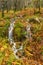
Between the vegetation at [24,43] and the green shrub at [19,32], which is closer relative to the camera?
the vegetation at [24,43]

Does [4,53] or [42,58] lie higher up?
[4,53]

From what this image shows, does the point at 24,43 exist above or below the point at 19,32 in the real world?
below

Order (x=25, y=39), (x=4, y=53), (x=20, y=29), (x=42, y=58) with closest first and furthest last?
(x=4, y=53) → (x=42, y=58) → (x=25, y=39) → (x=20, y=29)

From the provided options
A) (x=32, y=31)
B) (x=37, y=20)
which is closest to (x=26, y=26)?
(x=32, y=31)

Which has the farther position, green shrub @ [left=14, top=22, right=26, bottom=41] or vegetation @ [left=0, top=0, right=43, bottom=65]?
green shrub @ [left=14, top=22, right=26, bottom=41]

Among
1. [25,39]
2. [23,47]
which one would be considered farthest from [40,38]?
[23,47]

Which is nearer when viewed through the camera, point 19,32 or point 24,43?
point 24,43

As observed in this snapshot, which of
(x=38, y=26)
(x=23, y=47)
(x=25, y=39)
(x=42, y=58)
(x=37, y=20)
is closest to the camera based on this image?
(x=42, y=58)

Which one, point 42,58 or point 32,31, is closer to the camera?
point 42,58

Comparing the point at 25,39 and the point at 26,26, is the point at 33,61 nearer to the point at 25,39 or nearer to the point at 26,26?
the point at 25,39
